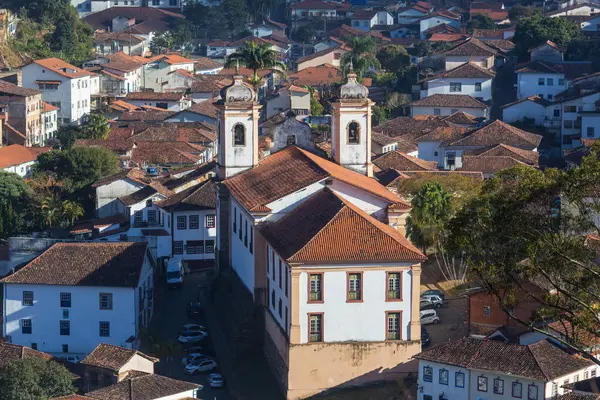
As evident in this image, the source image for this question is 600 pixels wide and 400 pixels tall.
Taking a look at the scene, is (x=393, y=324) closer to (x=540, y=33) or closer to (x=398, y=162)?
(x=398, y=162)

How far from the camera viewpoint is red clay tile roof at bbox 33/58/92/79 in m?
104

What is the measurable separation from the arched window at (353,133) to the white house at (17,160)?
32.0 m

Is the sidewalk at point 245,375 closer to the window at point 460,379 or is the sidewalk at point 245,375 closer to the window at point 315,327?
the window at point 315,327

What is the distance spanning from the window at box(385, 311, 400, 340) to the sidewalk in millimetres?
3714

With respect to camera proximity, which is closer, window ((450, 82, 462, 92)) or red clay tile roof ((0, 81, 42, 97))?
red clay tile roof ((0, 81, 42, 97))

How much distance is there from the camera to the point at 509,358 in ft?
144

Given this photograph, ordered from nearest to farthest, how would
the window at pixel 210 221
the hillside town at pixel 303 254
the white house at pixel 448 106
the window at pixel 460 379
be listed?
the hillside town at pixel 303 254 → the window at pixel 460 379 → the window at pixel 210 221 → the white house at pixel 448 106

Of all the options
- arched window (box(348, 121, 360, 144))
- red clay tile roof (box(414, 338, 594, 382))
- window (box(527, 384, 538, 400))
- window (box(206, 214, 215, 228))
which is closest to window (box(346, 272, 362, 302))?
red clay tile roof (box(414, 338, 594, 382))

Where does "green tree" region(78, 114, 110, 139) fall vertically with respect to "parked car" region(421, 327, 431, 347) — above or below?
below

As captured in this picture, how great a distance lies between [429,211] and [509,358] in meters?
13.1

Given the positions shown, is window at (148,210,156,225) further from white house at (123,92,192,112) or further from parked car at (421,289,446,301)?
white house at (123,92,192,112)

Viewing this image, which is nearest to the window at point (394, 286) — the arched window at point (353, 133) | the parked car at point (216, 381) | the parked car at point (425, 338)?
the parked car at point (425, 338)

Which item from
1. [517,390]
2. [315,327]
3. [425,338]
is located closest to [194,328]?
[425,338]

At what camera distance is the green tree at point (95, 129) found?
90.0 m
